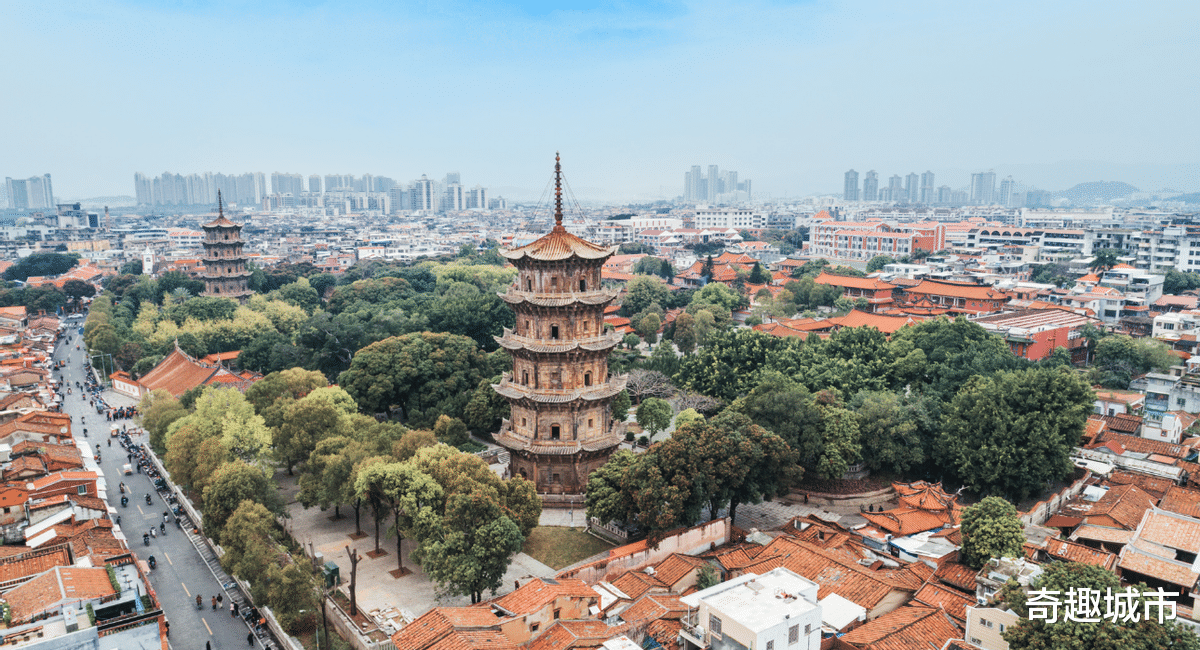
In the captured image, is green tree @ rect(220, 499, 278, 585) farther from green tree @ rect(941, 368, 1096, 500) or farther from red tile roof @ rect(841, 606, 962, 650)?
green tree @ rect(941, 368, 1096, 500)

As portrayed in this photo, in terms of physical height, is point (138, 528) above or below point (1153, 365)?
below

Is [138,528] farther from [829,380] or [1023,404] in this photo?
[1023,404]

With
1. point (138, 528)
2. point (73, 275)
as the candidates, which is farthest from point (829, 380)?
point (73, 275)

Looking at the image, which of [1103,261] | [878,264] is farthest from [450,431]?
[878,264]

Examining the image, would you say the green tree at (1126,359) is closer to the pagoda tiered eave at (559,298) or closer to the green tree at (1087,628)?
the green tree at (1087,628)

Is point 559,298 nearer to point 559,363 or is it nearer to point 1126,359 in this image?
point 559,363
